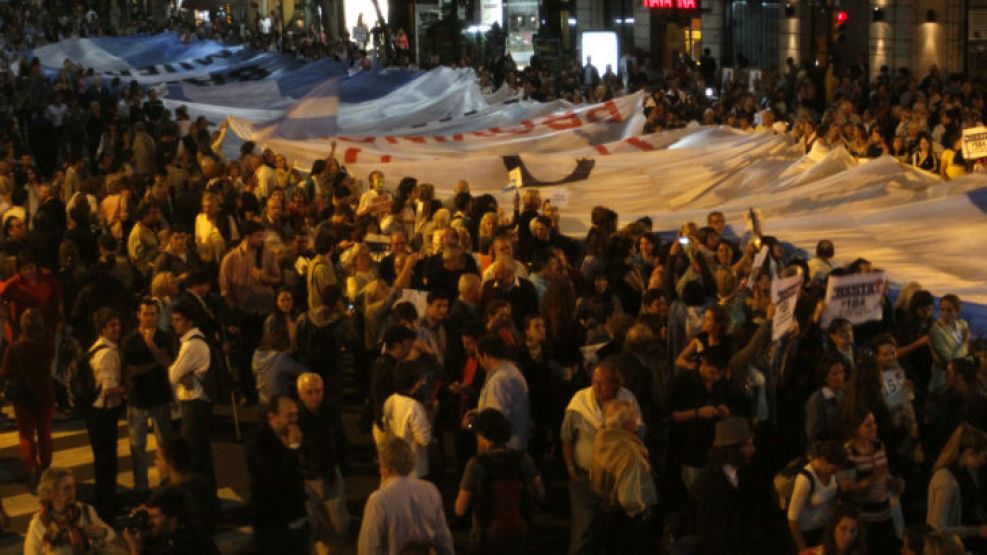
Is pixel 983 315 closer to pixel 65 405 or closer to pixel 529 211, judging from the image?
pixel 529 211

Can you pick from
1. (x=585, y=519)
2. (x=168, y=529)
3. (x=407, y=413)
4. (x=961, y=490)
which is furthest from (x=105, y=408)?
(x=961, y=490)

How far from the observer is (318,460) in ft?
Result: 30.8

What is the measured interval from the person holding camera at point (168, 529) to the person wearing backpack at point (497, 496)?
137 cm

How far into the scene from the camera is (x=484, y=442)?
28.7ft

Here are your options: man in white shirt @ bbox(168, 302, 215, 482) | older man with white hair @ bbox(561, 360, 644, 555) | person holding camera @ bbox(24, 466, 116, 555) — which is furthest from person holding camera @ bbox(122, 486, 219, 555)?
man in white shirt @ bbox(168, 302, 215, 482)

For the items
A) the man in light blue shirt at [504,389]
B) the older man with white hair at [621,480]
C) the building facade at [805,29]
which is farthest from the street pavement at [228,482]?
the building facade at [805,29]

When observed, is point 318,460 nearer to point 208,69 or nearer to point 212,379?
point 212,379

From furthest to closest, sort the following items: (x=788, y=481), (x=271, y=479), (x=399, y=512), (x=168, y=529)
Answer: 1. (x=788, y=481)
2. (x=271, y=479)
3. (x=399, y=512)
4. (x=168, y=529)

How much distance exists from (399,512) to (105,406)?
3.74m

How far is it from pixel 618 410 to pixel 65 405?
22.5ft

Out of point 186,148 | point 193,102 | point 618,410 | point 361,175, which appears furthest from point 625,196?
point 193,102

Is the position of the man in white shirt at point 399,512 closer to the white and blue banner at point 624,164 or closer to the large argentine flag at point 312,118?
the white and blue banner at point 624,164

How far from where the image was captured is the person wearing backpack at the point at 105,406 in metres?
11.1

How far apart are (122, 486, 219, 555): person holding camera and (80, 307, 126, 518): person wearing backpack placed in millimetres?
3448
